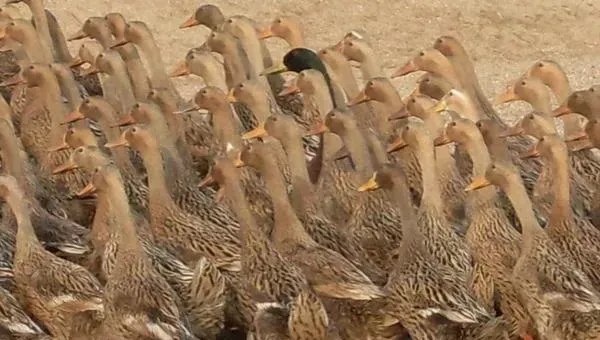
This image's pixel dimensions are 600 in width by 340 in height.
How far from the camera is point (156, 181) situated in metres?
7.58

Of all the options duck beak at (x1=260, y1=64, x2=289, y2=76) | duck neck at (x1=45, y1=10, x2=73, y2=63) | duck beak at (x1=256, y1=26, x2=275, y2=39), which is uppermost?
duck beak at (x1=260, y1=64, x2=289, y2=76)

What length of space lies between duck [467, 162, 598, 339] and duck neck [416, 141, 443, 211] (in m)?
0.43

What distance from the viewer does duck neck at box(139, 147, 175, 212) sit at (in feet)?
24.7

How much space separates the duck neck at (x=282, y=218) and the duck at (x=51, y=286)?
87cm

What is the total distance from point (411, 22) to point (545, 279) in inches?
361

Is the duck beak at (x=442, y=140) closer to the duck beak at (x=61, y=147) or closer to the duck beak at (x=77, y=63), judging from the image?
the duck beak at (x=61, y=147)


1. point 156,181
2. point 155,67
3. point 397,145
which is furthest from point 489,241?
point 155,67

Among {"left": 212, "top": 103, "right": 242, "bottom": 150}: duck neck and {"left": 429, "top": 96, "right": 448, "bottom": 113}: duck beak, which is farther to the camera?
{"left": 429, "top": 96, "right": 448, "bottom": 113}: duck beak

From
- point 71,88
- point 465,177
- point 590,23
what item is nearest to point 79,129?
point 71,88

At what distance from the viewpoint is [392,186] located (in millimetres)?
7172

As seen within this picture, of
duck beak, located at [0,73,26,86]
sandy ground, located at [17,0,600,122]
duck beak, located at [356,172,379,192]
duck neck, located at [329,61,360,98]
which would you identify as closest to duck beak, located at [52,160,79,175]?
duck beak, located at [0,73,26,86]

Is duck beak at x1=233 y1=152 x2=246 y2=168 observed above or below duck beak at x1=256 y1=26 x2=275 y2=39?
above

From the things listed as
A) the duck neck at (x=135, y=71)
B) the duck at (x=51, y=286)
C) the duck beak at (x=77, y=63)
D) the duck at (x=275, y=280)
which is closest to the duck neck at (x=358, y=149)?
the duck at (x=275, y=280)

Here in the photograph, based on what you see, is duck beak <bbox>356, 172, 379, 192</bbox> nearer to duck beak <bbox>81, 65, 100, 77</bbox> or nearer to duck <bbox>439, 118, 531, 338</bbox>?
duck <bbox>439, 118, 531, 338</bbox>
